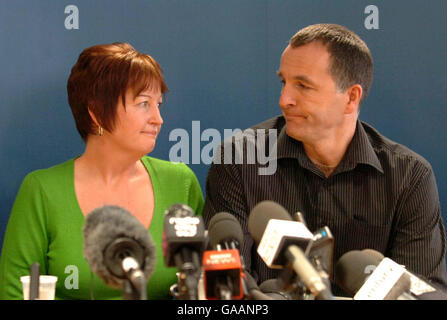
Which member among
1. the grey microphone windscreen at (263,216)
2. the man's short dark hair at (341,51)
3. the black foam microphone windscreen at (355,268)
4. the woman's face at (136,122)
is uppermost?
the man's short dark hair at (341,51)

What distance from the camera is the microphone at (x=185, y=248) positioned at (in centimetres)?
117

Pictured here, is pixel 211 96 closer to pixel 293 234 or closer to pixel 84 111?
pixel 84 111

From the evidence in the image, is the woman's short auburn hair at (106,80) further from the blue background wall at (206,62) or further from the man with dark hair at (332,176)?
the man with dark hair at (332,176)

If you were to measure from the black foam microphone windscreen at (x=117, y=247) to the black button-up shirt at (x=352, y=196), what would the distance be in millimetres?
1130


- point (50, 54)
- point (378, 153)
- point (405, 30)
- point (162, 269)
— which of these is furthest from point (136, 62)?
point (405, 30)

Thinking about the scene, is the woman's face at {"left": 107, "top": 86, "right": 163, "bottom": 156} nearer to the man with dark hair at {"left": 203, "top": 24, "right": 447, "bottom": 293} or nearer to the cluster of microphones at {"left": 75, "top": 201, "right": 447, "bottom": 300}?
the man with dark hair at {"left": 203, "top": 24, "right": 447, "bottom": 293}

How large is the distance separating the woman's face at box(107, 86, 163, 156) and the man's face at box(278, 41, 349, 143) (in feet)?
1.70

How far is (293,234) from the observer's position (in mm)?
1264

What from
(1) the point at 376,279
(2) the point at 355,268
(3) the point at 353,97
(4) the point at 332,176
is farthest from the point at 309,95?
(1) the point at 376,279

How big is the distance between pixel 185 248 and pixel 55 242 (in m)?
1.30

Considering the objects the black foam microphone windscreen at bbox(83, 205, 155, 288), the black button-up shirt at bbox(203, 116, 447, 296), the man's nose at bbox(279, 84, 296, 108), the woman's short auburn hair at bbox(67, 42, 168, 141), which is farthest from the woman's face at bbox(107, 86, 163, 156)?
the black foam microphone windscreen at bbox(83, 205, 155, 288)

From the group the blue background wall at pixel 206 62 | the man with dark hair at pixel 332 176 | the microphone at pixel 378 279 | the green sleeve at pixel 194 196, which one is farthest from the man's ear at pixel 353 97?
the microphone at pixel 378 279

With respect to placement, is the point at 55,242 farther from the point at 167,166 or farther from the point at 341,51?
the point at 341,51

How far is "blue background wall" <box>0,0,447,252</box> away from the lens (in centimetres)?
269
